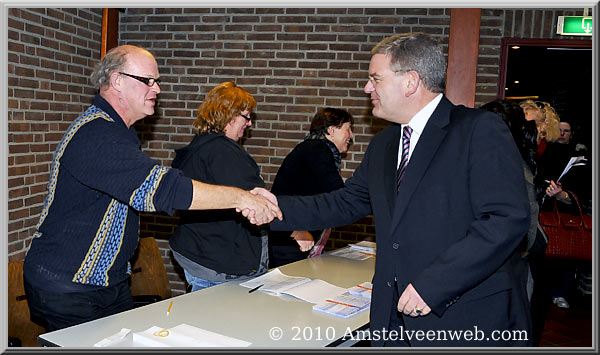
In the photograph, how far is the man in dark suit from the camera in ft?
5.71

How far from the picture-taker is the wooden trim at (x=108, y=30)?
495 cm

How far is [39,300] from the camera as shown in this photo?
2127mm

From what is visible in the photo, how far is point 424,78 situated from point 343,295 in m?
1.08

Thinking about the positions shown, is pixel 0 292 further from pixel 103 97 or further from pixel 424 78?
pixel 424 78

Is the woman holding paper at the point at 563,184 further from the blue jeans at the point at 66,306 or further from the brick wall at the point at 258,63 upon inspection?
the blue jeans at the point at 66,306

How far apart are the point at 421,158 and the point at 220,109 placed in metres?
1.48

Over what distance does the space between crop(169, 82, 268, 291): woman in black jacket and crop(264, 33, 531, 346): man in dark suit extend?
960 mm

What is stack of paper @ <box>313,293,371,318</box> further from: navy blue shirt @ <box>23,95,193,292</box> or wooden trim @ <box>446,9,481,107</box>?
wooden trim @ <box>446,9,481,107</box>

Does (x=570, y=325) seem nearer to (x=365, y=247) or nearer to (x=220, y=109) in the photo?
(x=365, y=247)

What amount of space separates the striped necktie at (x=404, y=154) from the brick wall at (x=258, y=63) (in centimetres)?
291

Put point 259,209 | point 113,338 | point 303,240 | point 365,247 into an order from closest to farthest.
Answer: point 113,338 < point 259,209 < point 303,240 < point 365,247

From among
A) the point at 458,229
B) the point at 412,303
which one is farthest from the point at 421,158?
the point at 412,303

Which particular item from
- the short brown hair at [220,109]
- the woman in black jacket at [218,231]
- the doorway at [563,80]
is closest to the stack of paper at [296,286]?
the woman in black jacket at [218,231]

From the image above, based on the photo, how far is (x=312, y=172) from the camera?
344 cm
